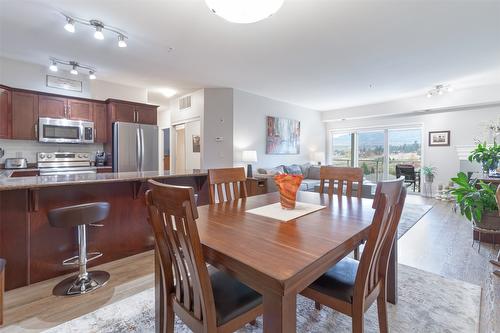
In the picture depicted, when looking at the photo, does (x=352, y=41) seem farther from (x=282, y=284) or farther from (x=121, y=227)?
→ (x=121, y=227)

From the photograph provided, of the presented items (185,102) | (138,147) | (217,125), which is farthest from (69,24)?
(185,102)

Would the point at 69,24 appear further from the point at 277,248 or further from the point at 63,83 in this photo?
the point at 277,248

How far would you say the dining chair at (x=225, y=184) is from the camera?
1913mm

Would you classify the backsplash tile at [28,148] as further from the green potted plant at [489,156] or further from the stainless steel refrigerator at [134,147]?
the green potted plant at [489,156]

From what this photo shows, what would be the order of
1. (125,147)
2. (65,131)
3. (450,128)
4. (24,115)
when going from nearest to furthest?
(24,115) < (65,131) < (125,147) < (450,128)

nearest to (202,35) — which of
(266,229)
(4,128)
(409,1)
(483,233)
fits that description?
(409,1)

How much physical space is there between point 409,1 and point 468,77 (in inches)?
139

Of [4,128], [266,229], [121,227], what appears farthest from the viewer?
[4,128]

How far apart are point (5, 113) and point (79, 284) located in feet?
10.6

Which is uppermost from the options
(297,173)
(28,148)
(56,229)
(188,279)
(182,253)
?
(28,148)

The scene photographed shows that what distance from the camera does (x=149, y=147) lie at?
4.79 metres

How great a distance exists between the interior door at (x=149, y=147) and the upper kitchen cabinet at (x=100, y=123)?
67 centimetres

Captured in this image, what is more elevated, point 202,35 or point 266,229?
point 202,35

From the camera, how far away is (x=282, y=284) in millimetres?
714
